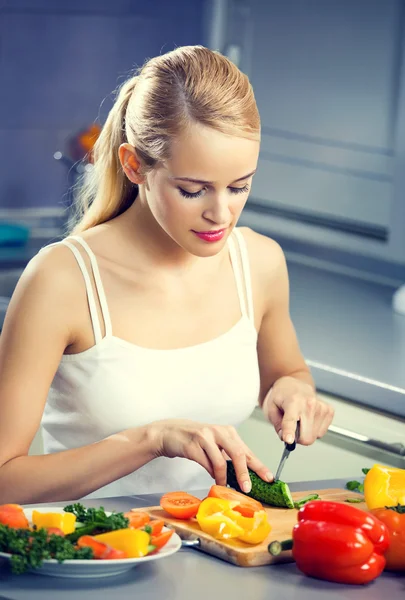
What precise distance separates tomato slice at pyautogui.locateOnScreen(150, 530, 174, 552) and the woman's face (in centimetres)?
53

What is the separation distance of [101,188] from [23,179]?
1339mm

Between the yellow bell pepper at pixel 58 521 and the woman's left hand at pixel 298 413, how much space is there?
487mm

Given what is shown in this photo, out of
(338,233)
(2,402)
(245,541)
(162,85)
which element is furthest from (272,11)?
(245,541)

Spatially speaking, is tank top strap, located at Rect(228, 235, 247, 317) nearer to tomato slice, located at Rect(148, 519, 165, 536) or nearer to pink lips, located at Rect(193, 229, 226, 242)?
pink lips, located at Rect(193, 229, 226, 242)

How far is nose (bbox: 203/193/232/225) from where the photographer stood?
1718 mm

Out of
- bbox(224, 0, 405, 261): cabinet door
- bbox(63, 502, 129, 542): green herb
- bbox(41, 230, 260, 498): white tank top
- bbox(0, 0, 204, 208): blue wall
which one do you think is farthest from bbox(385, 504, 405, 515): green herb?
bbox(0, 0, 204, 208): blue wall

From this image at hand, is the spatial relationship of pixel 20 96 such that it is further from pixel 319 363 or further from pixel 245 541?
pixel 245 541

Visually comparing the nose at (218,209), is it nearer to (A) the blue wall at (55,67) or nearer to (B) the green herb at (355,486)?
(B) the green herb at (355,486)

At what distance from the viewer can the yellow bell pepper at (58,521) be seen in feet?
4.47

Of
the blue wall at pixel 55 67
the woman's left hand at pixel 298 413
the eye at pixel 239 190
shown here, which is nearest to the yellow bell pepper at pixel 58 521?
the woman's left hand at pixel 298 413

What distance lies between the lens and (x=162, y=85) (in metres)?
1.85

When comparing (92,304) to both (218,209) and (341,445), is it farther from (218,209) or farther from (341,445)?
(341,445)

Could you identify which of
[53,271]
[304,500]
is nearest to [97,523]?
[304,500]

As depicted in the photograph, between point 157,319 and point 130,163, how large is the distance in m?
0.28
